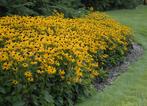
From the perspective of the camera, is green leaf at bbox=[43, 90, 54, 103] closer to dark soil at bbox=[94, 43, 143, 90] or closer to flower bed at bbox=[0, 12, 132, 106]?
flower bed at bbox=[0, 12, 132, 106]

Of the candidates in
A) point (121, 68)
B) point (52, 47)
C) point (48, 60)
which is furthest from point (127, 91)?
point (48, 60)

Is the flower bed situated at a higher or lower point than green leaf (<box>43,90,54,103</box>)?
higher

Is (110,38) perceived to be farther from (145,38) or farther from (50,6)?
(145,38)

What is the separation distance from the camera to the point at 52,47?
6422 millimetres

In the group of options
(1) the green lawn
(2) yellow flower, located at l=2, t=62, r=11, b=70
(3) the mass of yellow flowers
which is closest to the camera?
(2) yellow flower, located at l=2, t=62, r=11, b=70

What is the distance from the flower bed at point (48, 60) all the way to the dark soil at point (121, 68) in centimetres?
15

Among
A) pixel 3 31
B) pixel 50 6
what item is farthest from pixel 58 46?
pixel 50 6

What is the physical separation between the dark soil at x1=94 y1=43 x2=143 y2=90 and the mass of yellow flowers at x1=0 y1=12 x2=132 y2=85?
0.25 m

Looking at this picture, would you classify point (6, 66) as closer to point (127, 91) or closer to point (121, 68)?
point (127, 91)

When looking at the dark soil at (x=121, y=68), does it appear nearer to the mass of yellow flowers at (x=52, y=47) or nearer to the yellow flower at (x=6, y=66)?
the mass of yellow flowers at (x=52, y=47)

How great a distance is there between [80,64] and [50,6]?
15.1ft

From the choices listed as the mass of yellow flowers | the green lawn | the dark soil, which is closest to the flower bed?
the mass of yellow flowers

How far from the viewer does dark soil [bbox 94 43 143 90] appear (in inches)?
296

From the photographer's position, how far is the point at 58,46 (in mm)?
6398
